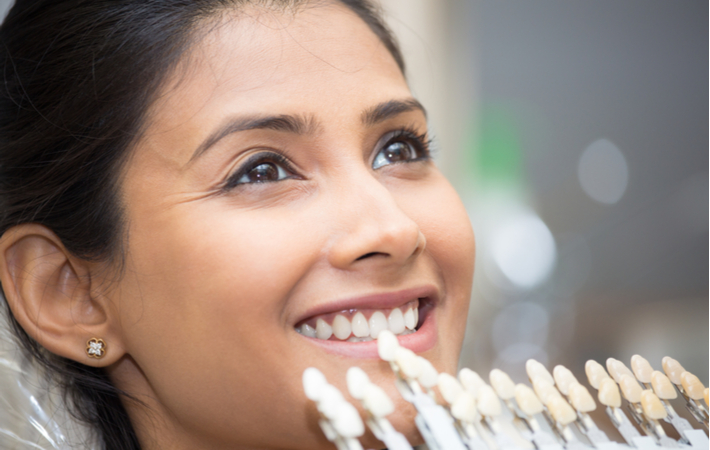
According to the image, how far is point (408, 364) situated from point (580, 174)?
245 centimetres

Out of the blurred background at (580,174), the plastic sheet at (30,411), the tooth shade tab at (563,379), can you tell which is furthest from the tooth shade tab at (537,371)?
the blurred background at (580,174)

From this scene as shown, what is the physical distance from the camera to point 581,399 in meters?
0.68

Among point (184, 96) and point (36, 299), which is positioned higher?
point (184, 96)

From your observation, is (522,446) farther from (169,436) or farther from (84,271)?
(84,271)

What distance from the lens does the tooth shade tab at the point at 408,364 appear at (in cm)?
66

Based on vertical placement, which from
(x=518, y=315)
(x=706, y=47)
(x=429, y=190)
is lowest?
(x=429, y=190)

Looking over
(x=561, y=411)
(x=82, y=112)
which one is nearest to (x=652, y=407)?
(x=561, y=411)

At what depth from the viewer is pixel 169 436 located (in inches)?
35.9

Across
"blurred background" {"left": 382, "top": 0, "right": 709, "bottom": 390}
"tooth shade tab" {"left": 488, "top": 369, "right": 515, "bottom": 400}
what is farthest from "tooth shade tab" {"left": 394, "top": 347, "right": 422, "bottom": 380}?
"blurred background" {"left": 382, "top": 0, "right": 709, "bottom": 390}

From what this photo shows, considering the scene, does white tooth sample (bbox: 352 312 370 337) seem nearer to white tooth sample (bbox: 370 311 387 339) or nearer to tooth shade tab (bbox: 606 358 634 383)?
white tooth sample (bbox: 370 311 387 339)

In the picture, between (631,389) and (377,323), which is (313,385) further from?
(631,389)

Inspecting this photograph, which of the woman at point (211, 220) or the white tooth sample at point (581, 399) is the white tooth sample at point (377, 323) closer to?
the woman at point (211, 220)

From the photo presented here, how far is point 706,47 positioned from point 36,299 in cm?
284

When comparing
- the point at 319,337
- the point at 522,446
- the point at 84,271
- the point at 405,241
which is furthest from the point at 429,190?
the point at 84,271
